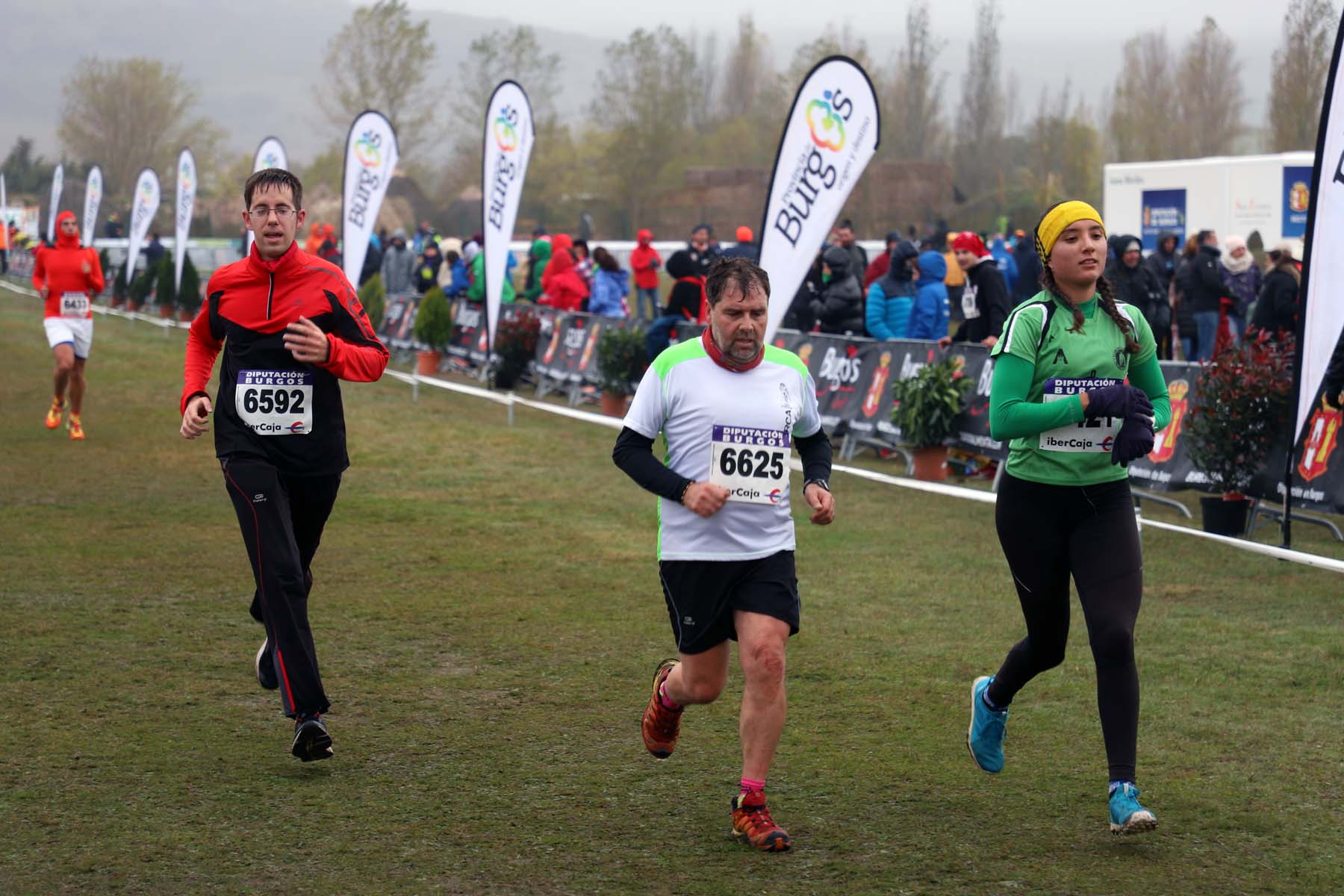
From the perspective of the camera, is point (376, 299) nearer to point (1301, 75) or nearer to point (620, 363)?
point (620, 363)

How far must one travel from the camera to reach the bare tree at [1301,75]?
4559cm

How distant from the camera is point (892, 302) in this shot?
16375 millimetres

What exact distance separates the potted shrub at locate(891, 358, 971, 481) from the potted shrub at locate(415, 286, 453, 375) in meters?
11.6

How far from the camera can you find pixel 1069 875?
15.4 ft

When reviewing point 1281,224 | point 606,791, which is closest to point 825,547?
point 606,791

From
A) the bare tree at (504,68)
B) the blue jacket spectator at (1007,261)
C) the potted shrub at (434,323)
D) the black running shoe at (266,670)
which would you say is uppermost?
the bare tree at (504,68)

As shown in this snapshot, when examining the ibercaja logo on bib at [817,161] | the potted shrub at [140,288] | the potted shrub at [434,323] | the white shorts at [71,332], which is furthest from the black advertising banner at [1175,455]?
the potted shrub at [140,288]

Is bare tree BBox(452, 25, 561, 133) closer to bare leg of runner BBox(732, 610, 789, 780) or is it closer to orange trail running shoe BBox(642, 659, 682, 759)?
orange trail running shoe BBox(642, 659, 682, 759)

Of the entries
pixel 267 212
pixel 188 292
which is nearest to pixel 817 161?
pixel 267 212

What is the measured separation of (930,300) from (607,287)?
7101mm

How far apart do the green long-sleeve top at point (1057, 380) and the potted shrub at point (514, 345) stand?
16746 mm

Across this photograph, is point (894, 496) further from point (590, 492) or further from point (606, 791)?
point (606, 791)

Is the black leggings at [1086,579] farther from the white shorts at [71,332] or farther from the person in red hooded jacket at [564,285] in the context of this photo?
the person in red hooded jacket at [564,285]

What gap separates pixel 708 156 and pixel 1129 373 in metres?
80.5
